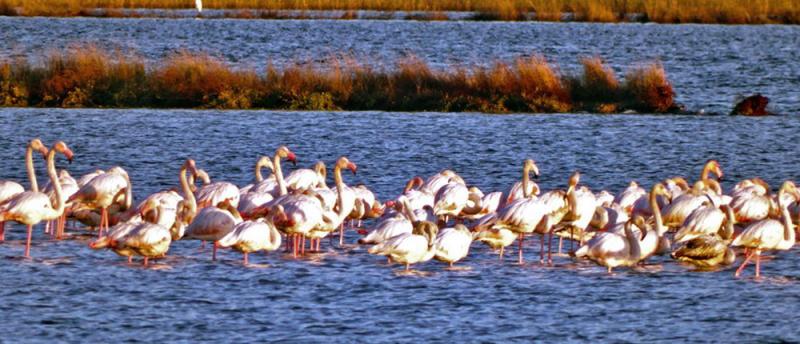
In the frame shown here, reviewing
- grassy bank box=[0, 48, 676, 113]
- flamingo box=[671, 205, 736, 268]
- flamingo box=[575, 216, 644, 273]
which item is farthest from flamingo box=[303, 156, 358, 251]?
grassy bank box=[0, 48, 676, 113]

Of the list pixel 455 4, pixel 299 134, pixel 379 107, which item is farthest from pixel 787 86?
pixel 455 4

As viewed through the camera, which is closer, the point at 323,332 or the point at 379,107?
the point at 323,332

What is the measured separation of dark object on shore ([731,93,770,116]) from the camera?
2861 centimetres

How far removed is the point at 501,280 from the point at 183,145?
1108 cm

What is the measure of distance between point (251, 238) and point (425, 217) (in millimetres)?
2126

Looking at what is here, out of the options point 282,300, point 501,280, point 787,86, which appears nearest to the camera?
point 282,300

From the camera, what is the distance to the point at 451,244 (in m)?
12.8

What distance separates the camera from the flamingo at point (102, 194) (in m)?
14.3

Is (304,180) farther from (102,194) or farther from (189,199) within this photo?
(102,194)

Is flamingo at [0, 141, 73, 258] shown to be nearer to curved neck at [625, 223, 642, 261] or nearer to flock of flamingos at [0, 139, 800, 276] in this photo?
flock of flamingos at [0, 139, 800, 276]

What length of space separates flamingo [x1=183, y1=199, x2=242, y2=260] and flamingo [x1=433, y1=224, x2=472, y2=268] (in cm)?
188

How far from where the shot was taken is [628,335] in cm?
1083

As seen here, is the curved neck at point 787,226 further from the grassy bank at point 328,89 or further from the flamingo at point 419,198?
the grassy bank at point 328,89

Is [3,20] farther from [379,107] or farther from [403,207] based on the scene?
[403,207]
